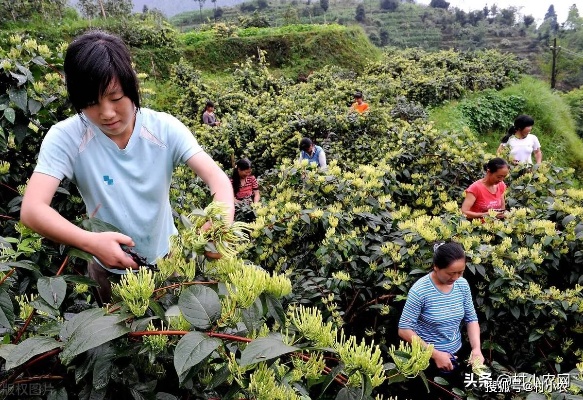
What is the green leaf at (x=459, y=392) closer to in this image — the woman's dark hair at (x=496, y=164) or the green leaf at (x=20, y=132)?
the woman's dark hair at (x=496, y=164)

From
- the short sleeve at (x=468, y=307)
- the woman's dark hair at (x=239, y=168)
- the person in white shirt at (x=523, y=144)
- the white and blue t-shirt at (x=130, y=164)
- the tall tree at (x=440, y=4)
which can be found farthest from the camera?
the tall tree at (x=440, y=4)

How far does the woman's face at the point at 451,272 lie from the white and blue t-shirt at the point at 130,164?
149cm

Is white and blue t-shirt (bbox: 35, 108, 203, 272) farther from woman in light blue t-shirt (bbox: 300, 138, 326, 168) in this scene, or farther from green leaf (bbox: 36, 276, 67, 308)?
woman in light blue t-shirt (bbox: 300, 138, 326, 168)

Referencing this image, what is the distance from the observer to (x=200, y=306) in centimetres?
70

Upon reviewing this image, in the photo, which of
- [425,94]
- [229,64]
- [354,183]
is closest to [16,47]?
[354,183]

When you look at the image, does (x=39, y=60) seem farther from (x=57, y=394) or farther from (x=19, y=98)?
(x=57, y=394)

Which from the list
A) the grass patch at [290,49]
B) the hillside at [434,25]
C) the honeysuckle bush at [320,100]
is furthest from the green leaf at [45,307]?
the hillside at [434,25]

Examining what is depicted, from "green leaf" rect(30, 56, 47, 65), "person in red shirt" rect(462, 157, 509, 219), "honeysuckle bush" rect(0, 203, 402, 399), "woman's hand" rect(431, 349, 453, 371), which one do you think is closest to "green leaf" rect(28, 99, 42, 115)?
"green leaf" rect(30, 56, 47, 65)

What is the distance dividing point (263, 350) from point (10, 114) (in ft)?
5.47

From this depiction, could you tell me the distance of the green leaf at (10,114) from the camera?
5.71 feet

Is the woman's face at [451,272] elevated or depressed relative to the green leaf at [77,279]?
depressed

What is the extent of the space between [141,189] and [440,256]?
154 centimetres

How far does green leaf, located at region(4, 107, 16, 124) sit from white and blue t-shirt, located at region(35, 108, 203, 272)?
24.9 inches

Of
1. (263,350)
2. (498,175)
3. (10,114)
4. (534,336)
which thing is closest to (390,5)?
(498,175)
